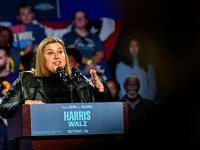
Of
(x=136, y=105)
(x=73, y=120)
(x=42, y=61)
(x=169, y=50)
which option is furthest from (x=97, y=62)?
(x=73, y=120)

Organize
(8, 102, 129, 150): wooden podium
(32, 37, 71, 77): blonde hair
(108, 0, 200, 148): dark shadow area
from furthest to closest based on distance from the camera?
(108, 0, 200, 148): dark shadow area < (32, 37, 71, 77): blonde hair < (8, 102, 129, 150): wooden podium

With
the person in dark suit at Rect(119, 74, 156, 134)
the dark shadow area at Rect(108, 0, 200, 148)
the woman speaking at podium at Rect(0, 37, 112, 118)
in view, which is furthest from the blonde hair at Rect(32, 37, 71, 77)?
the person in dark suit at Rect(119, 74, 156, 134)

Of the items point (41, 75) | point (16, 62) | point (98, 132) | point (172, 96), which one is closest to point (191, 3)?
point (172, 96)

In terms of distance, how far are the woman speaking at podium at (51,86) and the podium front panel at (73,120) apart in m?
0.40

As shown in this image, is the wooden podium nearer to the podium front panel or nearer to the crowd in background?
the podium front panel

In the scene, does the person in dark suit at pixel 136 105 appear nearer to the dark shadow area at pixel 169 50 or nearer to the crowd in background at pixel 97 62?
the crowd in background at pixel 97 62

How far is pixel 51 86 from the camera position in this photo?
9.11 feet

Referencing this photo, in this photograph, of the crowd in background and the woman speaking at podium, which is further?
the crowd in background

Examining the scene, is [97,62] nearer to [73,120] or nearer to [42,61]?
[42,61]

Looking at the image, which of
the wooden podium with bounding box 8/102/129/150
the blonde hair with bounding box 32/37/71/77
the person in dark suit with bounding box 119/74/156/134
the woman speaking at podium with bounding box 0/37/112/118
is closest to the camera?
the wooden podium with bounding box 8/102/129/150

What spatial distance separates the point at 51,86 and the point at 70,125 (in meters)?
0.63

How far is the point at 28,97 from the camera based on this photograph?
107 inches

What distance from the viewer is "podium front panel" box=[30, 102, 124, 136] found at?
7.20 feet

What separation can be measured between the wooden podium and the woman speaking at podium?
1.31ft
